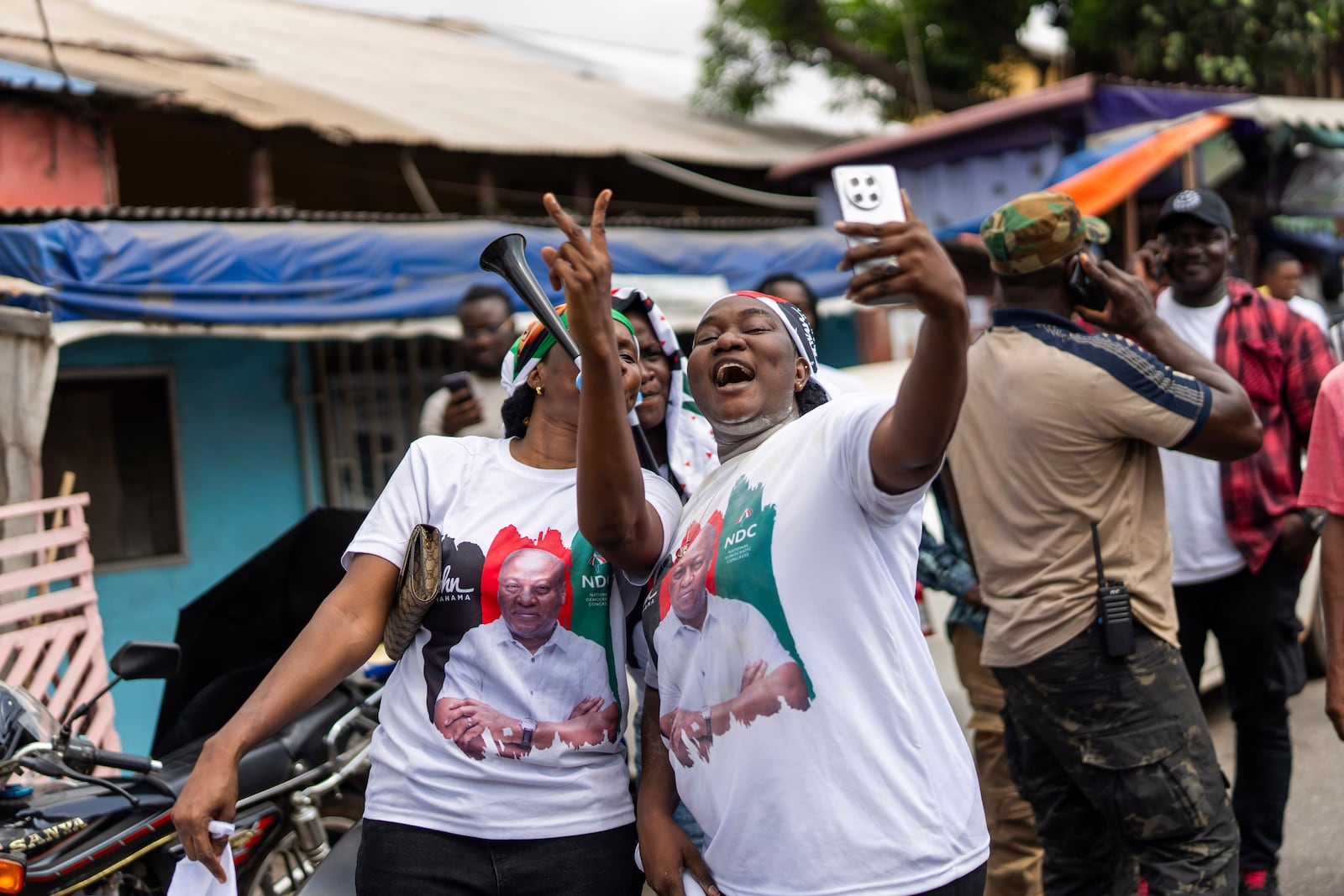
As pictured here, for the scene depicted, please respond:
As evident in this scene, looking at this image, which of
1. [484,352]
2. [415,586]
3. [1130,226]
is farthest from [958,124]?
[415,586]

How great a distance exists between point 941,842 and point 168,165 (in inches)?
403

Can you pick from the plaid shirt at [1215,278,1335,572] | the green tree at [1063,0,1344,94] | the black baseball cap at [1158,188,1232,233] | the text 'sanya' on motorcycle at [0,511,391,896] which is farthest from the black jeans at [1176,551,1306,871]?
the green tree at [1063,0,1344,94]

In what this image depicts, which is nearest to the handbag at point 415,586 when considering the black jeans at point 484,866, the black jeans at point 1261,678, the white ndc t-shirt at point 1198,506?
the black jeans at point 484,866

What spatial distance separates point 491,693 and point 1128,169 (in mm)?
7129

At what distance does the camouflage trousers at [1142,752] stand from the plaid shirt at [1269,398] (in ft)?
2.69

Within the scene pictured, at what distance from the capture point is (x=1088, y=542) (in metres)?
2.91

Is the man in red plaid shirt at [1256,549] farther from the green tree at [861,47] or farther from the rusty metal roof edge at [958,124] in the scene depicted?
the green tree at [861,47]

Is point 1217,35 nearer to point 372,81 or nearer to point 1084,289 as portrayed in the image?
point 372,81

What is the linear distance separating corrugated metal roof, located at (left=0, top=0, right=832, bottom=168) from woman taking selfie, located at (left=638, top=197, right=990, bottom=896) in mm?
6260

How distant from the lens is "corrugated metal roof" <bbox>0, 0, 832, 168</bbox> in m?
7.88

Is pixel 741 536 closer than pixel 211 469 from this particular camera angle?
Yes

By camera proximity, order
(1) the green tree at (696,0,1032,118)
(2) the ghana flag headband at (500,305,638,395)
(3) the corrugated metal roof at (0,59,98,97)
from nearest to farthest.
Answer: (2) the ghana flag headband at (500,305,638,395) → (3) the corrugated metal roof at (0,59,98,97) → (1) the green tree at (696,0,1032,118)

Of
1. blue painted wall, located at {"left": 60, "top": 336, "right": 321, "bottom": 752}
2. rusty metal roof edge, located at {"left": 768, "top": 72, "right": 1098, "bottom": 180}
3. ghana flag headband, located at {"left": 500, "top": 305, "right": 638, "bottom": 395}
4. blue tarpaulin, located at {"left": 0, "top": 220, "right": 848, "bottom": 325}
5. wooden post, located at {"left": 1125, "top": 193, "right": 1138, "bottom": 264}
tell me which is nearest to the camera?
ghana flag headband, located at {"left": 500, "top": 305, "right": 638, "bottom": 395}

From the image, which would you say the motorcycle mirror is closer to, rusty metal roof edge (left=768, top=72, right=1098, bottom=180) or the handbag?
the handbag
